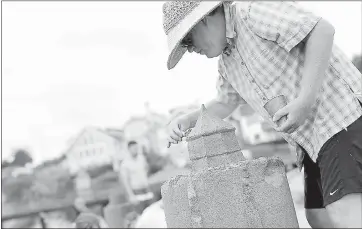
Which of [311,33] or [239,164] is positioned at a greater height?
[311,33]

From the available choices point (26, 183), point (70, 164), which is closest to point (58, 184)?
point (26, 183)

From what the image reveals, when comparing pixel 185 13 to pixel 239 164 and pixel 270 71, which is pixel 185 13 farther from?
pixel 239 164

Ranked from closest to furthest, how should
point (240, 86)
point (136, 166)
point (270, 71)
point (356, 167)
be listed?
point (356, 167)
point (270, 71)
point (240, 86)
point (136, 166)

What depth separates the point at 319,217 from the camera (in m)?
2.47

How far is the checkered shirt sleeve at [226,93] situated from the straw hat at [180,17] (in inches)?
16.4

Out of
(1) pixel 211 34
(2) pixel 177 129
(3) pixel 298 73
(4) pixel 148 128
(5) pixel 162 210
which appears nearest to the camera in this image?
(3) pixel 298 73

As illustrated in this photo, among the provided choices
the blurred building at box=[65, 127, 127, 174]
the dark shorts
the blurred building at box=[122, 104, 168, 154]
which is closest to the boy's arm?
the dark shorts

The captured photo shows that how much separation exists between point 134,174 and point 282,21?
30.6 ft

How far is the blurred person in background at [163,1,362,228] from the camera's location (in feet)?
6.40

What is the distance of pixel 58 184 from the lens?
30.0 meters

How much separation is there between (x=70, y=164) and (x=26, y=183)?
29407 millimetres

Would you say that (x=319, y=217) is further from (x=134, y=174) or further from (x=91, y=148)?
(x=91, y=148)

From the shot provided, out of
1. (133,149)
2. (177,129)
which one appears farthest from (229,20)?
(133,149)

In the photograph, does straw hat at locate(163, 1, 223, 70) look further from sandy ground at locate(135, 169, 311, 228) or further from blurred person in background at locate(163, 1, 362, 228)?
sandy ground at locate(135, 169, 311, 228)
